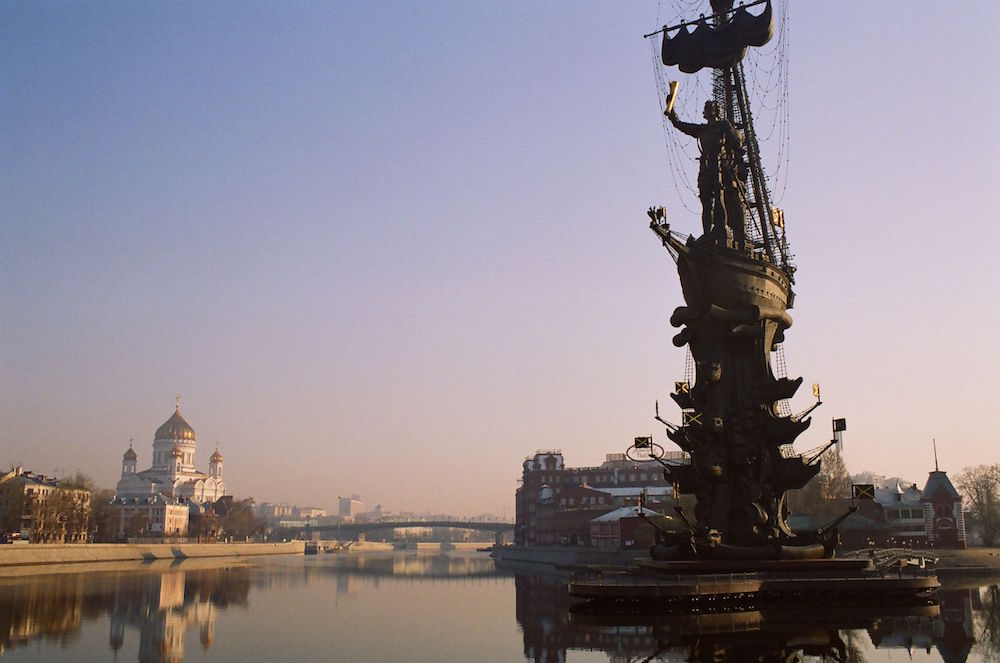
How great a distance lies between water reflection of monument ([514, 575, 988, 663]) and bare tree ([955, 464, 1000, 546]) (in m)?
67.9

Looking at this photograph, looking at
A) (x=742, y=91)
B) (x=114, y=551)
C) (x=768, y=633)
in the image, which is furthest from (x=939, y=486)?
(x=114, y=551)

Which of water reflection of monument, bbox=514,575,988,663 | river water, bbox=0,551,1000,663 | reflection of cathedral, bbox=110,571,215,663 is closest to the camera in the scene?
water reflection of monument, bbox=514,575,988,663

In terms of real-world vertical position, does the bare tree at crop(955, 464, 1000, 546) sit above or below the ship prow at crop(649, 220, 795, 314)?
below

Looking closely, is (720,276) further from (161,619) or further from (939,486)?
(939,486)

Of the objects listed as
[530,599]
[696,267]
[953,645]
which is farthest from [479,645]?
[696,267]

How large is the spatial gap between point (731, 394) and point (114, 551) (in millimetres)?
96778

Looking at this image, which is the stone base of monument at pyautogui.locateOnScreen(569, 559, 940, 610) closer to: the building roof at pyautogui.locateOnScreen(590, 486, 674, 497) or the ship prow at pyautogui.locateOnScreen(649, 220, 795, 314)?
the ship prow at pyautogui.locateOnScreen(649, 220, 795, 314)

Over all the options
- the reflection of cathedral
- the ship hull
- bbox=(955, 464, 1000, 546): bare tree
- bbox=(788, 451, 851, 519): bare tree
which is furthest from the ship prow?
bbox=(955, 464, 1000, 546): bare tree

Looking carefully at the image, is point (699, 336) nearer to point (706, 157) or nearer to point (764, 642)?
point (706, 157)

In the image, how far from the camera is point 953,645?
34.8m

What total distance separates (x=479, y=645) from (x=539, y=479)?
424 ft

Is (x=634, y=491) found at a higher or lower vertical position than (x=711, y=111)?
lower

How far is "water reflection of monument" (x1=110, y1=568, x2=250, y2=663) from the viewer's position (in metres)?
37.4

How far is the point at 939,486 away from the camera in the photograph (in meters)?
96.7
